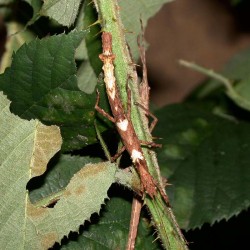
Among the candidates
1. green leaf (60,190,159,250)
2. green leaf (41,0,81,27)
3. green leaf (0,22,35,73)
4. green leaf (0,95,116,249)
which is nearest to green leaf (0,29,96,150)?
green leaf (0,95,116,249)

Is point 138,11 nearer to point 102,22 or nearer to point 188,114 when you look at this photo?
point 102,22

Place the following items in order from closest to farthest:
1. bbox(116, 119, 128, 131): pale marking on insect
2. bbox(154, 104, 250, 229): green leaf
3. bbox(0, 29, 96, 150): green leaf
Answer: bbox(0, 29, 96, 150): green leaf, bbox(116, 119, 128, 131): pale marking on insect, bbox(154, 104, 250, 229): green leaf

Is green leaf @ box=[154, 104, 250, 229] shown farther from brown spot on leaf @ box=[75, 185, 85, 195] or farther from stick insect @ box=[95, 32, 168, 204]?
brown spot on leaf @ box=[75, 185, 85, 195]

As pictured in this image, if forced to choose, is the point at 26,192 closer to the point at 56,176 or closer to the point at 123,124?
the point at 56,176

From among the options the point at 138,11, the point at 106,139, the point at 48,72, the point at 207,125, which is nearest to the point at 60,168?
the point at 106,139

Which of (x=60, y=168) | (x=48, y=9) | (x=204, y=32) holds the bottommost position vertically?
(x=204, y=32)

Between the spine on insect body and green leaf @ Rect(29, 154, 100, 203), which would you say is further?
green leaf @ Rect(29, 154, 100, 203)

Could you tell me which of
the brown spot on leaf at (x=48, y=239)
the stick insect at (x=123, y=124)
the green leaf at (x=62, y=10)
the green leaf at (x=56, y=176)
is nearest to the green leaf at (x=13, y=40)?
the green leaf at (x=62, y=10)
